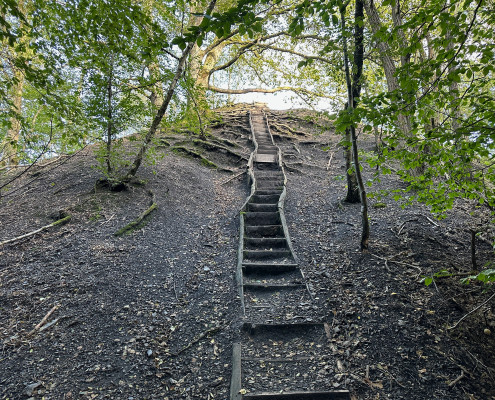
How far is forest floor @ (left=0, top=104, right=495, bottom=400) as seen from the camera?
3029 mm

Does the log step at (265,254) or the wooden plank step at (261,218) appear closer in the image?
the log step at (265,254)

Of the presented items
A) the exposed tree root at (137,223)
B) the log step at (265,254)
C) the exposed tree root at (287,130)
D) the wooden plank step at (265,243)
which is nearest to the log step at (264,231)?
the wooden plank step at (265,243)

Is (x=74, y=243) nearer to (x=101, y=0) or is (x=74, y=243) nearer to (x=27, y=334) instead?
(x=27, y=334)

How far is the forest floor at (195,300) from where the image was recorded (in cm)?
303

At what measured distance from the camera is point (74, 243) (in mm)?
5520

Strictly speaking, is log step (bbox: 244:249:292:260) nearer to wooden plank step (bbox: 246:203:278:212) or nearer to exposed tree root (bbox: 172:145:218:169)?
wooden plank step (bbox: 246:203:278:212)

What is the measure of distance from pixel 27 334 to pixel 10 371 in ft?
1.73

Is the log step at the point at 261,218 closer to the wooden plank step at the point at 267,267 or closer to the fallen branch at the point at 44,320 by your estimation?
the wooden plank step at the point at 267,267

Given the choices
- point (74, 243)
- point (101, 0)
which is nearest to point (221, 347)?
point (74, 243)

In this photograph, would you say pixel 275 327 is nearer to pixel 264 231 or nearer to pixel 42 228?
pixel 264 231

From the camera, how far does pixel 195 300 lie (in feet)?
15.1

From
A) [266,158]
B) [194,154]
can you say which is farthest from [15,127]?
Result: [266,158]

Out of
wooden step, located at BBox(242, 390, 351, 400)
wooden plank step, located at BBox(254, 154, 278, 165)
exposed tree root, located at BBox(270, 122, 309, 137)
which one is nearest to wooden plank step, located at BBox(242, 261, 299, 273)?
wooden step, located at BBox(242, 390, 351, 400)

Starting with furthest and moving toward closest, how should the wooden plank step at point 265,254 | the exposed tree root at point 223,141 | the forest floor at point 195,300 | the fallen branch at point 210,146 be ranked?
the exposed tree root at point 223,141 < the fallen branch at point 210,146 < the wooden plank step at point 265,254 < the forest floor at point 195,300
